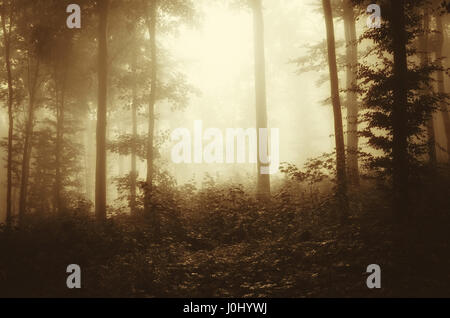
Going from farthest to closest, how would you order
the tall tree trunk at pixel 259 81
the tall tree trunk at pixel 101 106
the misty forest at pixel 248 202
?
1. the tall tree trunk at pixel 259 81
2. the tall tree trunk at pixel 101 106
3. the misty forest at pixel 248 202

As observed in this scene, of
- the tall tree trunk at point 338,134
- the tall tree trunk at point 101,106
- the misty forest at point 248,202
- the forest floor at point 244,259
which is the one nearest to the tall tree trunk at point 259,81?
the misty forest at point 248,202

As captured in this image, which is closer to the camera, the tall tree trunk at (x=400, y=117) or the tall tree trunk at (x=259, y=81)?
the tall tree trunk at (x=400, y=117)

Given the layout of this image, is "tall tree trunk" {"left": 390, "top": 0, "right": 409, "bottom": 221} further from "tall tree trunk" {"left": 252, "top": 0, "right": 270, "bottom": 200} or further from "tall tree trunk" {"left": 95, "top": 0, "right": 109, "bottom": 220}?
"tall tree trunk" {"left": 95, "top": 0, "right": 109, "bottom": 220}

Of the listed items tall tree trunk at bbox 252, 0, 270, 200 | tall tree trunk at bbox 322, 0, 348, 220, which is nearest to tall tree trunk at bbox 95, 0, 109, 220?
tall tree trunk at bbox 252, 0, 270, 200

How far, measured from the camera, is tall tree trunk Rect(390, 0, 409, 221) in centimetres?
903

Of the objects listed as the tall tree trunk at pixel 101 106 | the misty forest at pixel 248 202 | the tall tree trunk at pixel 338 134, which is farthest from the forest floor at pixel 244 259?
the tall tree trunk at pixel 101 106

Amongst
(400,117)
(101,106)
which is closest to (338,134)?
(400,117)

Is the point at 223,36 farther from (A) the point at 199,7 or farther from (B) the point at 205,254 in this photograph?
(B) the point at 205,254

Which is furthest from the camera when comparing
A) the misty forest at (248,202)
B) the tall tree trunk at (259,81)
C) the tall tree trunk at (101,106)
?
the tall tree trunk at (259,81)

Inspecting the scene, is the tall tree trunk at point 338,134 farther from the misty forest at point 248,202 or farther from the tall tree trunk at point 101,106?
the tall tree trunk at point 101,106

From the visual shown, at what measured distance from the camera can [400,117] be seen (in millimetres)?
9070

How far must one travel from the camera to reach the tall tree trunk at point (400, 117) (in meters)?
9.03

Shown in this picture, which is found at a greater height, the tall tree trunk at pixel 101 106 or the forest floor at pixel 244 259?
the tall tree trunk at pixel 101 106
